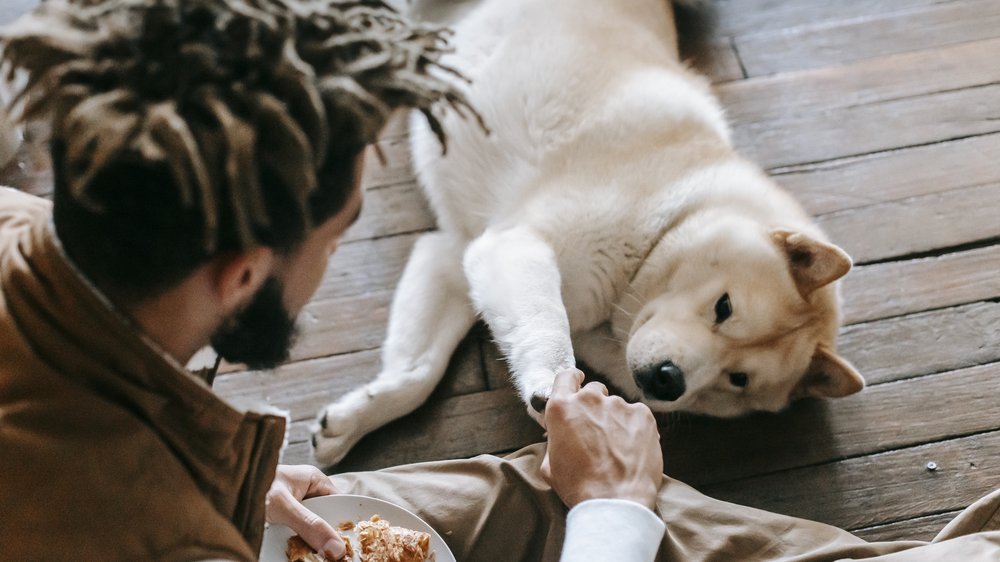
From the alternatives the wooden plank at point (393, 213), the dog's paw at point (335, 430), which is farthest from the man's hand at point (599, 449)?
the wooden plank at point (393, 213)

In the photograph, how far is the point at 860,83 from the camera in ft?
9.34

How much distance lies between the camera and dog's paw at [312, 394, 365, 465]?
206 centimetres

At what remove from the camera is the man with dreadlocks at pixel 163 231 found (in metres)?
0.92

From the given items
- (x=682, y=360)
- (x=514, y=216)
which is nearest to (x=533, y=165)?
(x=514, y=216)

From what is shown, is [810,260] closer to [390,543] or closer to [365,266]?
[390,543]

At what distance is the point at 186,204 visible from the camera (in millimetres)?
902

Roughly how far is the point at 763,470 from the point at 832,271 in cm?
60

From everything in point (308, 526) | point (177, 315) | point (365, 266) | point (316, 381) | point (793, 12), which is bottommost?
point (316, 381)

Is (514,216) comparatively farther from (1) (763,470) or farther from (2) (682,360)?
(1) (763,470)

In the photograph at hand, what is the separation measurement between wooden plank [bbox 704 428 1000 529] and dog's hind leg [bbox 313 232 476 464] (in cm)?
79

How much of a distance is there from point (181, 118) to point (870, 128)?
8.01 ft

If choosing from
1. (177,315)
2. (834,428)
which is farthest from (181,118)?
(834,428)

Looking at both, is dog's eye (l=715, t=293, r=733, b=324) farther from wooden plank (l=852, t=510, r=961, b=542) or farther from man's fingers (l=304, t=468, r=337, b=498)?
man's fingers (l=304, t=468, r=337, b=498)

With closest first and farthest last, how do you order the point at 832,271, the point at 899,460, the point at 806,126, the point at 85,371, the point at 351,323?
the point at 85,371
the point at 832,271
the point at 899,460
the point at 351,323
the point at 806,126
